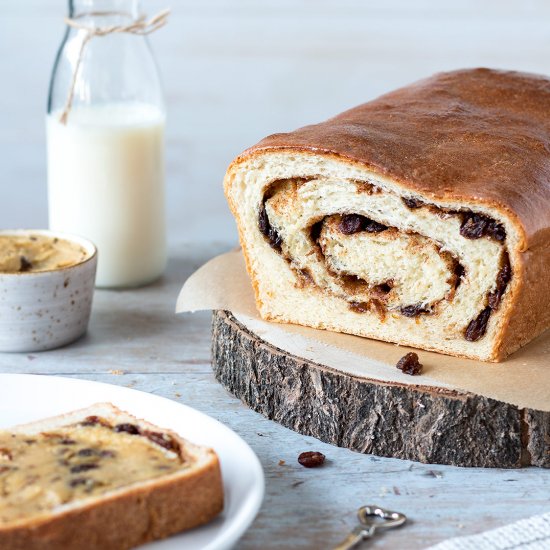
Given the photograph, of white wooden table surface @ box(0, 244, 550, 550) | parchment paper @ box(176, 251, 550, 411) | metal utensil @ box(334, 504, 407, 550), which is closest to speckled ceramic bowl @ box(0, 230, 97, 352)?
white wooden table surface @ box(0, 244, 550, 550)

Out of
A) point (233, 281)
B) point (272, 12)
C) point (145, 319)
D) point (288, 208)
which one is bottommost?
point (145, 319)

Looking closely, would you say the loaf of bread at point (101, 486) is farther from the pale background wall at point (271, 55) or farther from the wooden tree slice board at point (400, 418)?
the pale background wall at point (271, 55)

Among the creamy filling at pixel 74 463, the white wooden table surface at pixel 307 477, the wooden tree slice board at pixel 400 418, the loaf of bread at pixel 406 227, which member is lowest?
the white wooden table surface at pixel 307 477

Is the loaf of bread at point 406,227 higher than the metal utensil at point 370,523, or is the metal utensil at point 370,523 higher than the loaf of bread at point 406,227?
the loaf of bread at point 406,227

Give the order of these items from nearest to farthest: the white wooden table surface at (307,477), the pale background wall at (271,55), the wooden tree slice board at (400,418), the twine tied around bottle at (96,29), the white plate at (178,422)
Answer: the white plate at (178,422) < the white wooden table surface at (307,477) < the wooden tree slice board at (400,418) < the twine tied around bottle at (96,29) < the pale background wall at (271,55)

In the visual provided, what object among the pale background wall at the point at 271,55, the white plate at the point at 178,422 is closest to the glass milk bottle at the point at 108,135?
the white plate at the point at 178,422

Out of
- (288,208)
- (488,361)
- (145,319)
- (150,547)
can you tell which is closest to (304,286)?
(288,208)

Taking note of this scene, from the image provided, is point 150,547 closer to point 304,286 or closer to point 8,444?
point 8,444

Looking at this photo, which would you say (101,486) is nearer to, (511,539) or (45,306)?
(511,539)
